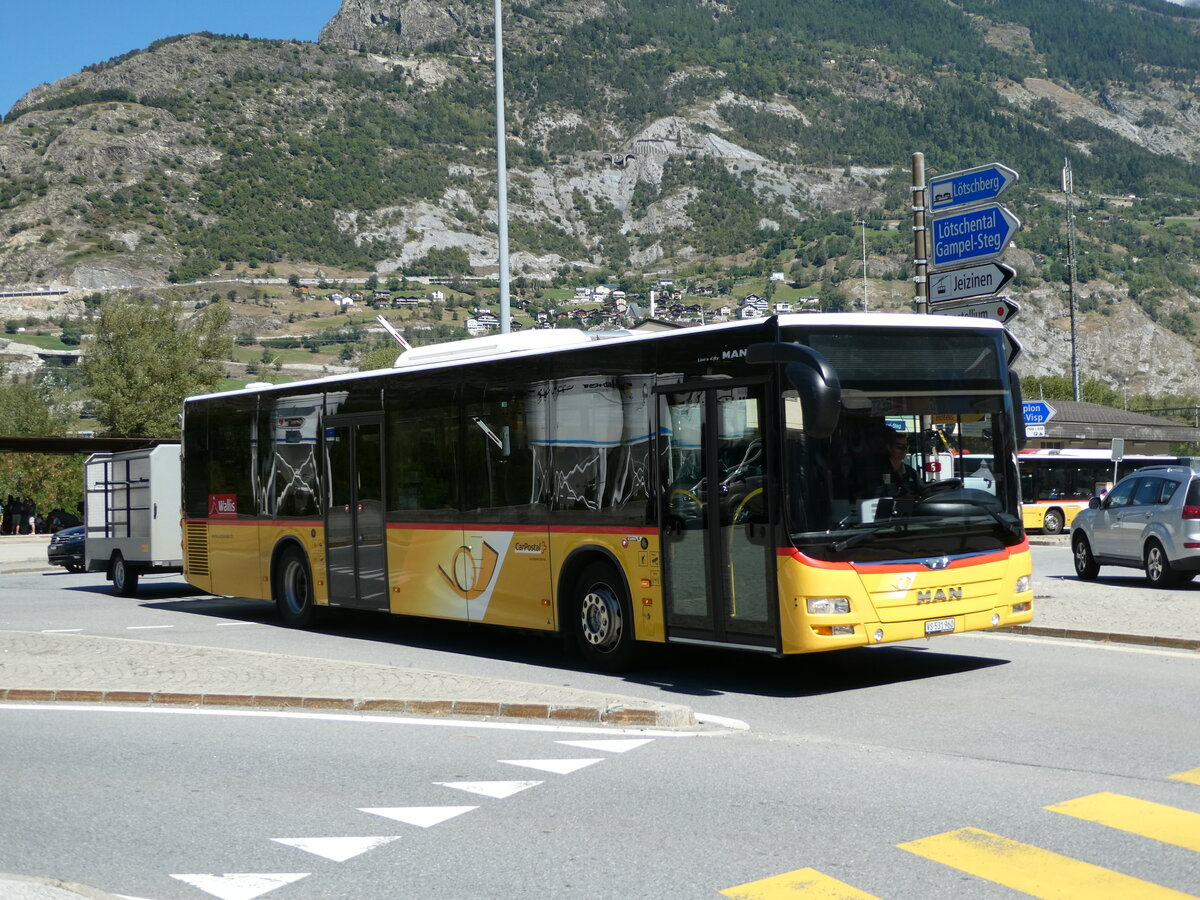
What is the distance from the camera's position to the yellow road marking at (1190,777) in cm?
730

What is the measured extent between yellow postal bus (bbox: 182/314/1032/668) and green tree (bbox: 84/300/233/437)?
49253 mm

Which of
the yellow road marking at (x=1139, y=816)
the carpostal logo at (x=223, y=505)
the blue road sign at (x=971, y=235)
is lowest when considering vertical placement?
the yellow road marking at (x=1139, y=816)

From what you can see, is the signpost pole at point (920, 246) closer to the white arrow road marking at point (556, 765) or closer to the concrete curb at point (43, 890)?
the white arrow road marking at point (556, 765)

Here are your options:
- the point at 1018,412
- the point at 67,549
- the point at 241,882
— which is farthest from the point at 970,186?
the point at 67,549

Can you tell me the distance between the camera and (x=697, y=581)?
35.9 ft

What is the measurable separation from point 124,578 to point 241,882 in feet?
67.3

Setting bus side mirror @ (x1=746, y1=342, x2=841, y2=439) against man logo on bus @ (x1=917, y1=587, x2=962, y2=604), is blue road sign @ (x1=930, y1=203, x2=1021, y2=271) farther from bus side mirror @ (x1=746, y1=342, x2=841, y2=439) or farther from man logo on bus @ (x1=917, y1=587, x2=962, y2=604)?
bus side mirror @ (x1=746, y1=342, x2=841, y2=439)

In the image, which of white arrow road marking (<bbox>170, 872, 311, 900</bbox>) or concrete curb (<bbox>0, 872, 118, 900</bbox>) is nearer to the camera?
concrete curb (<bbox>0, 872, 118, 900</bbox>)

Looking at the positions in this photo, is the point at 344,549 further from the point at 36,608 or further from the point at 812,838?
the point at 812,838

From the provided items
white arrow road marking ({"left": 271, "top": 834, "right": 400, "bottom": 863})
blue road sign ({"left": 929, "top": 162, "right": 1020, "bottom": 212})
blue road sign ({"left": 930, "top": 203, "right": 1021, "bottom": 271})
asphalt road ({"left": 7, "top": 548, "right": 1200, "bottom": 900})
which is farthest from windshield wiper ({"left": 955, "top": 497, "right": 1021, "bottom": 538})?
white arrow road marking ({"left": 271, "top": 834, "right": 400, "bottom": 863})

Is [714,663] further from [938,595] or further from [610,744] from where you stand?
[610,744]

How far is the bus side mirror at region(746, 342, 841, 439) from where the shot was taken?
379 inches

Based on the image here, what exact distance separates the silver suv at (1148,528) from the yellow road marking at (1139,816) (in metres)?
14.0

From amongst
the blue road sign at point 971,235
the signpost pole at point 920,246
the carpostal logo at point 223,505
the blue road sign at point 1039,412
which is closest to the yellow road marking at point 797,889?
the blue road sign at point 971,235
